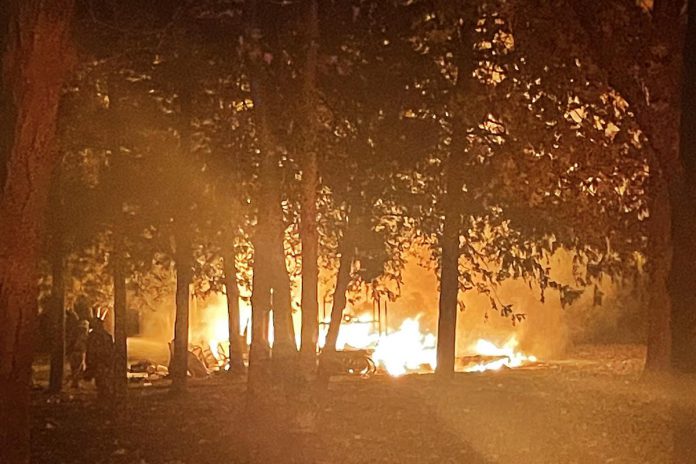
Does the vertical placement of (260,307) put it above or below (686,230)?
below

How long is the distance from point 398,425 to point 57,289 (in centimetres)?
844

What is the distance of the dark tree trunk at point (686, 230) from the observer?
309 inches

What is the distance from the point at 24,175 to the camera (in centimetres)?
890

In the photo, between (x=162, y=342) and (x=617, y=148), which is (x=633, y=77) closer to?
(x=617, y=148)

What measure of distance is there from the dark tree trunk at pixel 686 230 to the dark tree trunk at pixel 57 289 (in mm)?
11746

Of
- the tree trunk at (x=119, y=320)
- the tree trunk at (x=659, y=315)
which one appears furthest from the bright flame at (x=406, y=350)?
the tree trunk at (x=119, y=320)

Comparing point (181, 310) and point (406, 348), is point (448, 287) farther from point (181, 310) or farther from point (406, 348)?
point (406, 348)

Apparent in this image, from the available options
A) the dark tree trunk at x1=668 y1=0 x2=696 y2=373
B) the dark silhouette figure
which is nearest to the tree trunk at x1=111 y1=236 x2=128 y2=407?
the dark silhouette figure

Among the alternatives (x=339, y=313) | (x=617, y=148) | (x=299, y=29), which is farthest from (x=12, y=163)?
(x=339, y=313)

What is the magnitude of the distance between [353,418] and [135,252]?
18.2 ft

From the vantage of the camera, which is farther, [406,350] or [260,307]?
[406,350]

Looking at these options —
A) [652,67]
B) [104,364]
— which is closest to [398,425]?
[104,364]

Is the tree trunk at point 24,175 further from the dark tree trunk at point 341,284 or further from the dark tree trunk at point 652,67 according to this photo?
the dark tree trunk at point 341,284

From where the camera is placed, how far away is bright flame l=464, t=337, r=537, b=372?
29.7m
